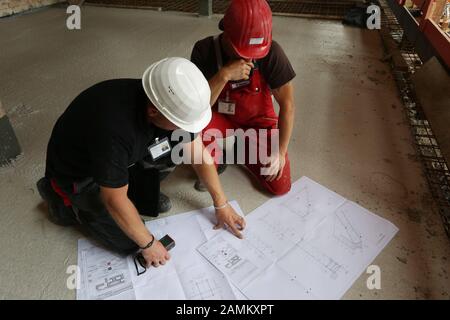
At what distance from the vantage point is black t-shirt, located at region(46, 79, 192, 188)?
803mm

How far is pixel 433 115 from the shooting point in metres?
1.61

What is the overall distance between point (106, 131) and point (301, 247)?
32.3 inches

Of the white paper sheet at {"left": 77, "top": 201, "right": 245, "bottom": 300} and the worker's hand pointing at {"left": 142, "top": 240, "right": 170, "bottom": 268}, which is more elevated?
the worker's hand pointing at {"left": 142, "top": 240, "right": 170, "bottom": 268}

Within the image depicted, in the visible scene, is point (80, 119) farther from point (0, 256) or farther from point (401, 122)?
Answer: point (401, 122)

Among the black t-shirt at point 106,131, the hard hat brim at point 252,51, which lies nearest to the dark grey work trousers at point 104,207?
the black t-shirt at point 106,131

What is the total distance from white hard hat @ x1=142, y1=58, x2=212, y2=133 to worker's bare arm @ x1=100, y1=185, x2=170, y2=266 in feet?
0.86

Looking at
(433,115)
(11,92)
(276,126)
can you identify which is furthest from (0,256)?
(433,115)

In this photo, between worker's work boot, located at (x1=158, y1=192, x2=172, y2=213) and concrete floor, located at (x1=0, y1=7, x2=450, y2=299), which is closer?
concrete floor, located at (x1=0, y1=7, x2=450, y2=299)

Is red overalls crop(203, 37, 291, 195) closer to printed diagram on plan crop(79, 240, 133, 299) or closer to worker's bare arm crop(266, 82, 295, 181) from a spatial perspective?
worker's bare arm crop(266, 82, 295, 181)

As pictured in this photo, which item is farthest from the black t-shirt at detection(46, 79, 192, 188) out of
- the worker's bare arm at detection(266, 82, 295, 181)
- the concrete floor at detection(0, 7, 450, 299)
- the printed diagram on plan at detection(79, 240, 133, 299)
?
the worker's bare arm at detection(266, 82, 295, 181)

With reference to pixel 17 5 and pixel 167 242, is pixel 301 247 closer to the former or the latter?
pixel 167 242

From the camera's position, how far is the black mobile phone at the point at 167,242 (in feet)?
3.69

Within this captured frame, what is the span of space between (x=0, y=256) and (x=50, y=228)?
183mm

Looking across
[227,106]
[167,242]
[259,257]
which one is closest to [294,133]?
[227,106]
